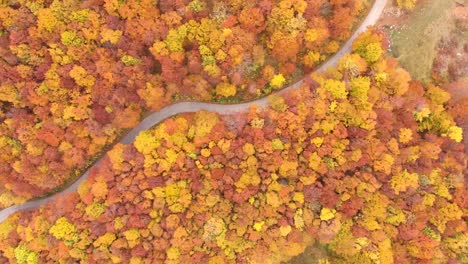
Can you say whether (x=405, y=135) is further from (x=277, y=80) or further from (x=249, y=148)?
(x=249, y=148)

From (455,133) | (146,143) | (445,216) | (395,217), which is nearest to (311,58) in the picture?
(455,133)

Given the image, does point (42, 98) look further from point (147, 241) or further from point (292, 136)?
point (292, 136)

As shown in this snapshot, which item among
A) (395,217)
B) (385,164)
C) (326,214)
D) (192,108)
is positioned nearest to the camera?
(326,214)

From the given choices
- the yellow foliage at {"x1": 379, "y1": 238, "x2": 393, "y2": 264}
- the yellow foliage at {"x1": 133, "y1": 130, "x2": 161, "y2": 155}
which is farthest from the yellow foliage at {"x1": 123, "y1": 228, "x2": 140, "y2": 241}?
the yellow foliage at {"x1": 379, "y1": 238, "x2": 393, "y2": 264}

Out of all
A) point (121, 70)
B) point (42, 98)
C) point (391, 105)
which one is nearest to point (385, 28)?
point (391, 105)

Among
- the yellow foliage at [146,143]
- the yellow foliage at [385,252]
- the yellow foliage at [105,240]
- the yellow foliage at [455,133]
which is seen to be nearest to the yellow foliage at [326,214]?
the yellow foliage at [385,252]
